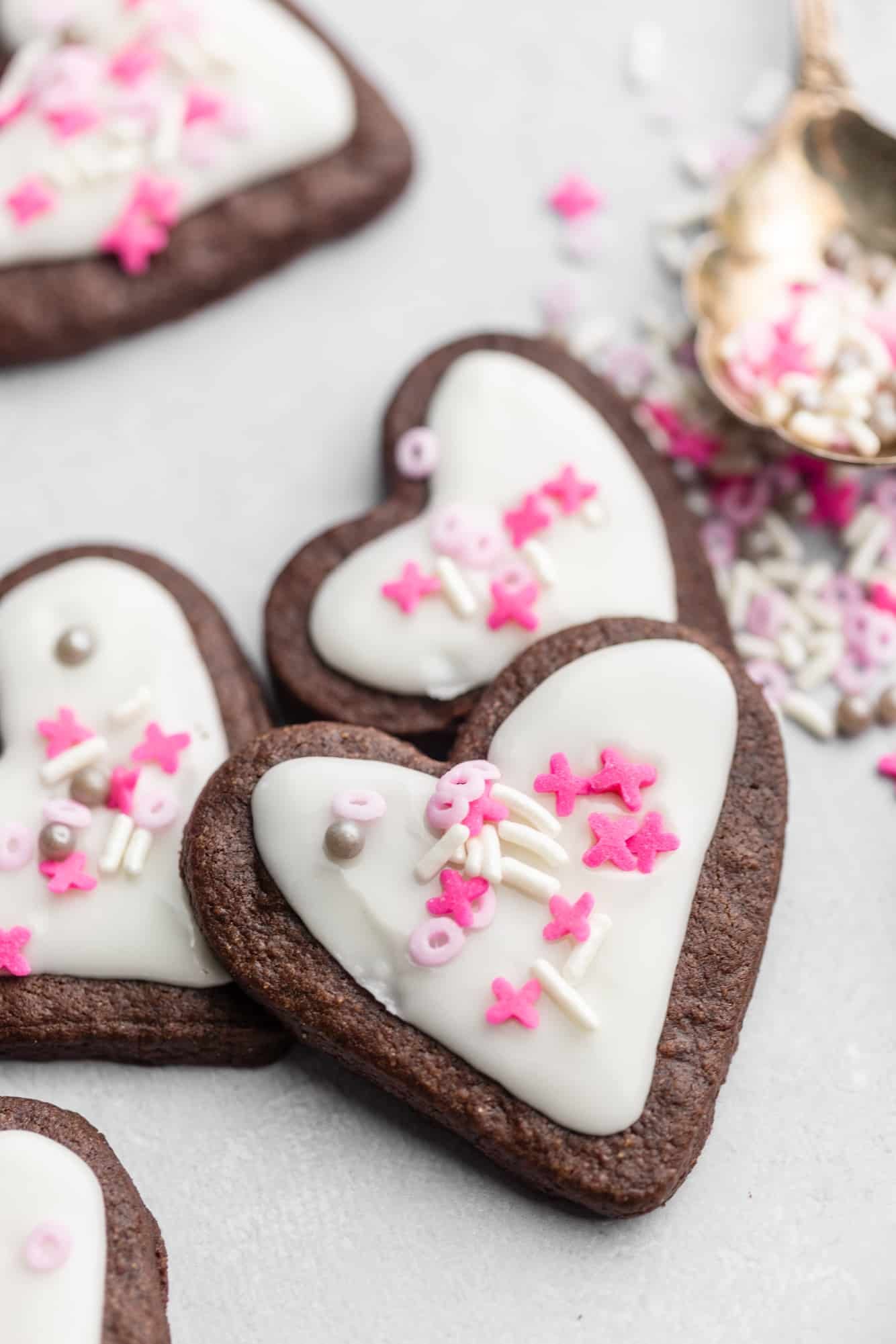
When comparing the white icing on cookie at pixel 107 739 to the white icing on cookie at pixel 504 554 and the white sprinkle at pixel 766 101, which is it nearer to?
the white icing on cookie at pixel 504 554

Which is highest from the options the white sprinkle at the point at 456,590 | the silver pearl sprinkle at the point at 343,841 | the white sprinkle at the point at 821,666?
the white sprinkle at the point at 456,590

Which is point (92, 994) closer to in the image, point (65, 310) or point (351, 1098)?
point (351, 1098)

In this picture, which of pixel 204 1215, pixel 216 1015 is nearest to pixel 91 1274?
pixel 204 1215

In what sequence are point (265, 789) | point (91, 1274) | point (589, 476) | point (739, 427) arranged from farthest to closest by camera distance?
point (739, 427), point (589, 476), point (265, 789), point (91, 1274)

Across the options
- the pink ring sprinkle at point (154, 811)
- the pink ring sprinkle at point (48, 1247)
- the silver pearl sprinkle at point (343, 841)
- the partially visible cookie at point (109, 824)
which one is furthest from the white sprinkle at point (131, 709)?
the pink ring sprinkle at point (48, 1247)

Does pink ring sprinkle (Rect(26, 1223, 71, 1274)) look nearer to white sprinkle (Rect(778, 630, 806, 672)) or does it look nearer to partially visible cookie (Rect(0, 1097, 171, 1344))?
partially visible cookie (Rect(0, 1097, 171, 1344))

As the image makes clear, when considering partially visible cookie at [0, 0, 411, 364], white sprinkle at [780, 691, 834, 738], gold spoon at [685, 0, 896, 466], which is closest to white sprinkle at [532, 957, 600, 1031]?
white sprinkle at [780, 691, 834, 738]

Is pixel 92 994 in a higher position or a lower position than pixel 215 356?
lower
